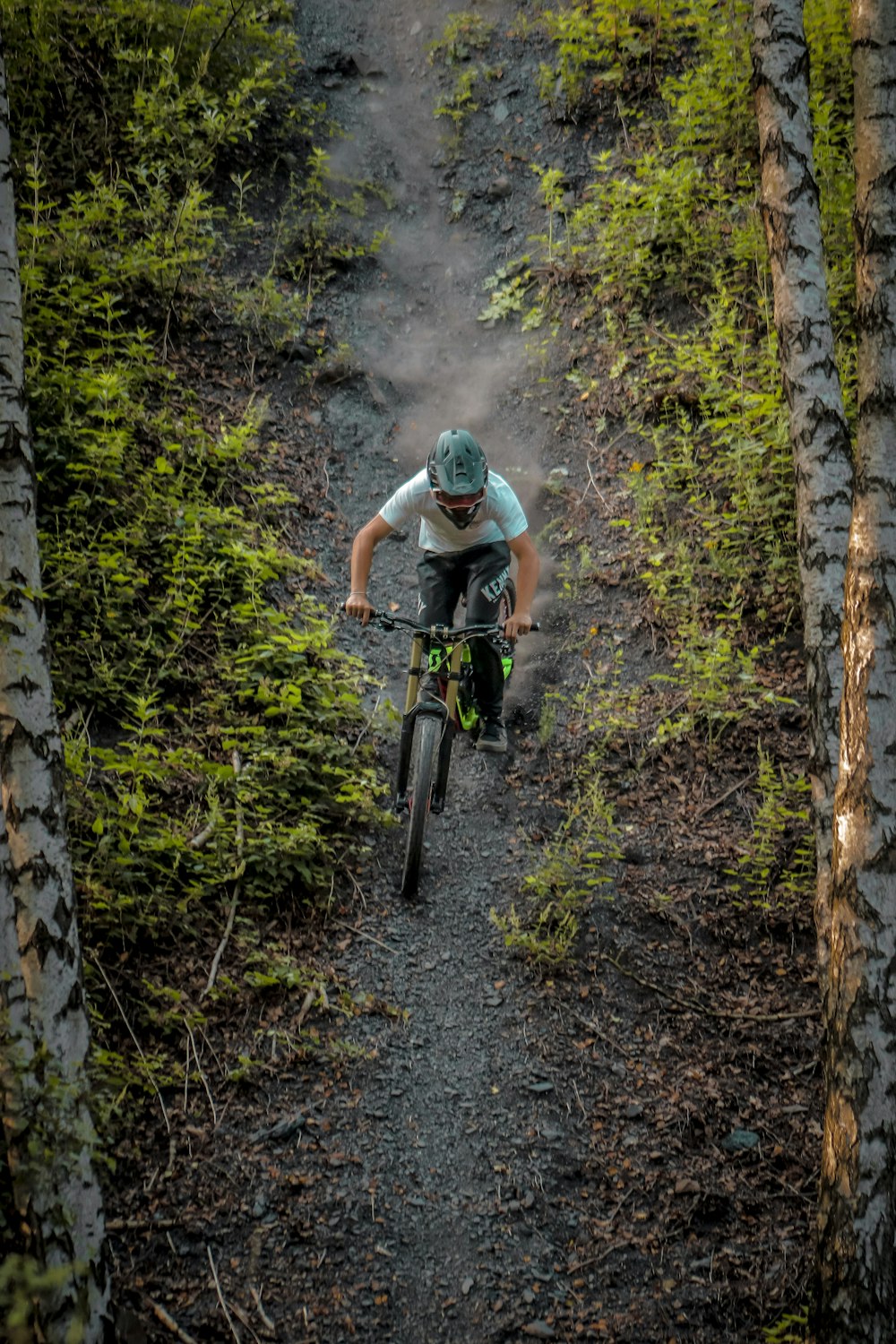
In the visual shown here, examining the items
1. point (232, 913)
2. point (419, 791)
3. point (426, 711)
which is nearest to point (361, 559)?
point (426, 711)

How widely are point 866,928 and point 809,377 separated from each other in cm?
342

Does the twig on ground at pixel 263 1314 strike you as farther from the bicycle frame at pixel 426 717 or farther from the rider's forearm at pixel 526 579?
the rider's forearm at pixel 526 579

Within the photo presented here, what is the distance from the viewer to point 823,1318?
2.96 m

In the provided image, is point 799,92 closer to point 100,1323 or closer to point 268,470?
point 268,470

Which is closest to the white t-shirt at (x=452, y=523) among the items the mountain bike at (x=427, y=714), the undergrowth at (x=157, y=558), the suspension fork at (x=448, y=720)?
the mountain bike at (x=427, y=714)

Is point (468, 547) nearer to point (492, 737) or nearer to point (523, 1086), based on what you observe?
point (492, 737)

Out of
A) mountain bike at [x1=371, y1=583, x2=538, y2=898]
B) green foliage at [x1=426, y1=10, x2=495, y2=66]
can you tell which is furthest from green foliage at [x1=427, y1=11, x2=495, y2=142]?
mountain bike at [x1=371, y1=583, x2=538, y2=898]

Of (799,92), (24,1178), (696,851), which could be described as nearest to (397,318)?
(799,92)

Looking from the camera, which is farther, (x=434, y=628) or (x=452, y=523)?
(x=452, y=523)

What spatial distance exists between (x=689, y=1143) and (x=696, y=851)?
1.98 metres

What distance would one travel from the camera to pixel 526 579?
5922 mm

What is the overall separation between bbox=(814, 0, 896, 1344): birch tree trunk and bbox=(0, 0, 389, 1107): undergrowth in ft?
9.39

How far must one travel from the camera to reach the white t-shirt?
5.89 m

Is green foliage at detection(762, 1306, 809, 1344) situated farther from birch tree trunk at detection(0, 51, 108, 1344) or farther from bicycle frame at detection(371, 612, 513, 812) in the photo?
bicycle frame at detection(371, 612, 513, 812)
